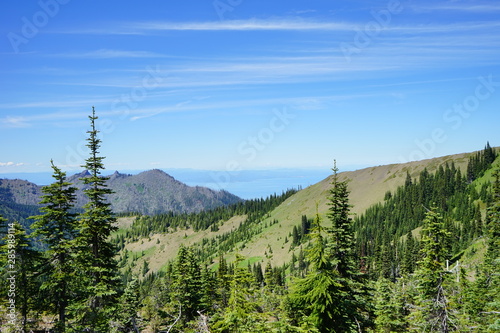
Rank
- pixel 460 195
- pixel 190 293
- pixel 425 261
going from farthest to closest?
pixel 460 195 → pixel 190 293 → pixel 425 261

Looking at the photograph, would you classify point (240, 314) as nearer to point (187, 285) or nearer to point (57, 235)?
point (57, 235)

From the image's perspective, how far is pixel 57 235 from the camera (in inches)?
993

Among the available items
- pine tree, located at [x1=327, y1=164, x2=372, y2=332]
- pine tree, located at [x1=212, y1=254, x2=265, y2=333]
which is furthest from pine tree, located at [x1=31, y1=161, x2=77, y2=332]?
pine tree, located at [x1=327, y1=164, x2=372, y2=332]

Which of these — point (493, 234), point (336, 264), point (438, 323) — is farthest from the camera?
point (493, 234)

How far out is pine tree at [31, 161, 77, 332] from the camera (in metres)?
24.8

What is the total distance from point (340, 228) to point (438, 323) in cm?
910

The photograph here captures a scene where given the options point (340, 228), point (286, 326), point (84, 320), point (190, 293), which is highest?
point (340, 228)

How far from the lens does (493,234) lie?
4141 cm

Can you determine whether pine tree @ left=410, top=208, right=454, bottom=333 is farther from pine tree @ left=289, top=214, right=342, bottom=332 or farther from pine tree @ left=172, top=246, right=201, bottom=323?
pine tree @ left=172, top=246, right=201, bottom=323

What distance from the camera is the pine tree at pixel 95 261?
23578 mm

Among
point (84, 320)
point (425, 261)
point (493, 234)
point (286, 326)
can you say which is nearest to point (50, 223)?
point (84, 320)

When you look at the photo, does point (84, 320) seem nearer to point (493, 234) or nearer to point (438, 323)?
point (438, 323)

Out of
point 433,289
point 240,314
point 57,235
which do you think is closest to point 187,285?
point 57,235

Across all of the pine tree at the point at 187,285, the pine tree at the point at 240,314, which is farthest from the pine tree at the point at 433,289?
the pine tree at the point at 187,285
